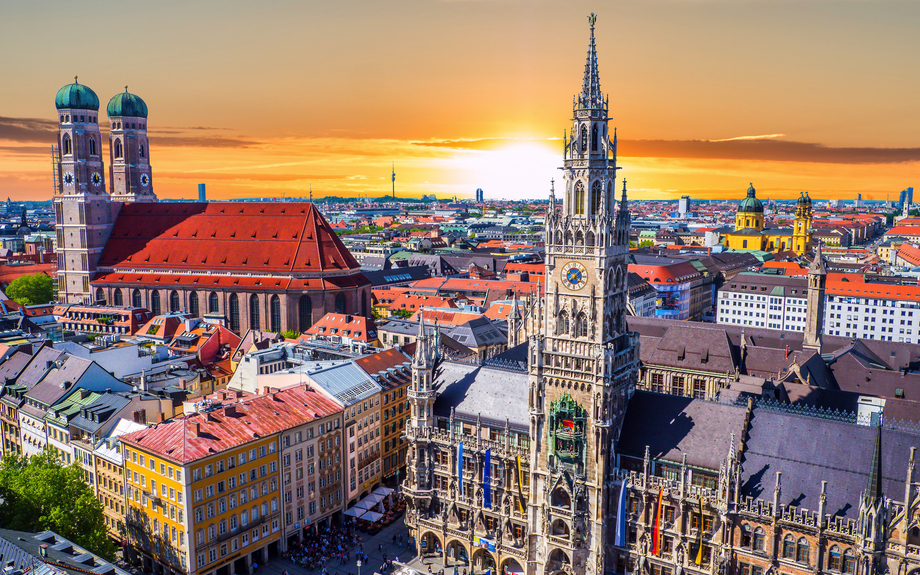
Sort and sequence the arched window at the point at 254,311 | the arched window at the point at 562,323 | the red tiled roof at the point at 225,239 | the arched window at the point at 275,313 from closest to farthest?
1. the arched window at the point at 562,323
2. the arched window at the point at 275,313
3. the arched window at the point at 254,311
4. the red tiled roof at the point at 225,239

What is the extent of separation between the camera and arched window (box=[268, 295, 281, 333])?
529 ft

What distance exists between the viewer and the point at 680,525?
2397 inches

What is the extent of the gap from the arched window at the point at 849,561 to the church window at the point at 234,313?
449 ft

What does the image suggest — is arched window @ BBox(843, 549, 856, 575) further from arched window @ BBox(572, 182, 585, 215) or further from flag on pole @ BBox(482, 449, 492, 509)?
arched window @ BBox(572, 182, 585, 215)

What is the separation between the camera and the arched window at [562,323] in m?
65.6

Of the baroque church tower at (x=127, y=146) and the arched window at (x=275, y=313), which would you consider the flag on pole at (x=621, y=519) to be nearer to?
the arched window at (x=275, y=313)

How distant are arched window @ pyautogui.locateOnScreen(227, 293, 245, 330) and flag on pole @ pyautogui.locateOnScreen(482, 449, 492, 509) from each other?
354 feet

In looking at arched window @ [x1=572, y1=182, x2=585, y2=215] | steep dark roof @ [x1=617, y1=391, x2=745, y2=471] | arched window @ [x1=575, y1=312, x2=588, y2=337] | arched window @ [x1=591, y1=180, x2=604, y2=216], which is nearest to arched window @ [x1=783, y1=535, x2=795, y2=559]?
steep dark roof @ [x1=617, y1=391, x2=745, y2=471]

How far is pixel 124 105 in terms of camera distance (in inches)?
7515

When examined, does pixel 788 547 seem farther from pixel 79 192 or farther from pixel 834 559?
pixel 79 192

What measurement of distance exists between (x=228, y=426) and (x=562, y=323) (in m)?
35.8

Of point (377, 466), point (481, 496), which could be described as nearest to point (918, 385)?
point (481, 496)

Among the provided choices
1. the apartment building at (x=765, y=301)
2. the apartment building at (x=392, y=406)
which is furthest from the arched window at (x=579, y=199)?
the apartment building at (x=765, y=301)

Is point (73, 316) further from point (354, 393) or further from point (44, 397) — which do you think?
point (354, 393)
